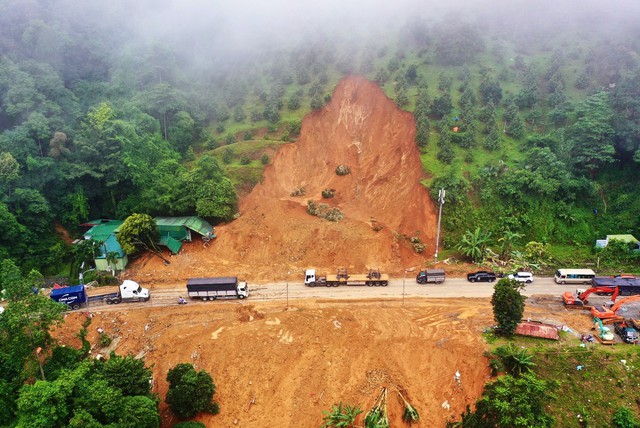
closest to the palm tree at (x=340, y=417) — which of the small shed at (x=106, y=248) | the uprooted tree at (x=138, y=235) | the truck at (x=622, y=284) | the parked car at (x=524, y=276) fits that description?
the parked car at (x=524, y=276)

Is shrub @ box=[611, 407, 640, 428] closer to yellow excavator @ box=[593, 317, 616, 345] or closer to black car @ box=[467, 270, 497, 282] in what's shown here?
yellow excavator @ box=[593, 317, 616, 345]

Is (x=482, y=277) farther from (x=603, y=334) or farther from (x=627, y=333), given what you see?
(x=627, y=333)

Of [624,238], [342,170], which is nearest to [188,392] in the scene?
[342,170]

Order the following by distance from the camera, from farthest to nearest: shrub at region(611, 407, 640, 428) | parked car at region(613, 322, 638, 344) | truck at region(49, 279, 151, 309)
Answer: truck at region(49, 279, 151, 309), parked car at region(613, 322, 638, 344), shrub at region(611, 407, 640, 428)

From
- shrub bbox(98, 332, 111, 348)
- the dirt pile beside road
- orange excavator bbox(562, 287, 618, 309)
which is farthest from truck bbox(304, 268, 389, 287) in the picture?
shrub bbox(98, 332, 111, 348)

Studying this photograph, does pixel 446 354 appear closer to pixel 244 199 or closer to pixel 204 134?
pixel 244 199

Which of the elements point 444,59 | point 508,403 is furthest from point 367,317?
point 444,59

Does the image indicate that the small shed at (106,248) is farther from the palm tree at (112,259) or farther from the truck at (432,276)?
the truck at (432,276)
